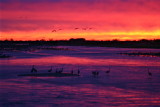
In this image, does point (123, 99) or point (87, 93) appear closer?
point (123, 99)

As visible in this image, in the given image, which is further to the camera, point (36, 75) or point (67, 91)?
point (36, 75)

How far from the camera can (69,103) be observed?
12.7 m

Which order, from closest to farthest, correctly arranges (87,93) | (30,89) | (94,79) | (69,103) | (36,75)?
1. (69,103)
2. (87,93)
3. (30,89)
4. (94,79)
5. (36,75)

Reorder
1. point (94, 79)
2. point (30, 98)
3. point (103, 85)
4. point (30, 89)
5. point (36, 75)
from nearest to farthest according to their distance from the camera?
point (30, 98), point (30, 89), point (103, 85), point (94, 79), point (36, 75)

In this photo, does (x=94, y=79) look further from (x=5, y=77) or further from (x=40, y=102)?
(x=40, y=102)

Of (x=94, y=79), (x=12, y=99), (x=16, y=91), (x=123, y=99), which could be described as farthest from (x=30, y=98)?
(x=94, y=79)

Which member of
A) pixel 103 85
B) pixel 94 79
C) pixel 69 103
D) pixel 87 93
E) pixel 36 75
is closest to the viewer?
pixel 69 103

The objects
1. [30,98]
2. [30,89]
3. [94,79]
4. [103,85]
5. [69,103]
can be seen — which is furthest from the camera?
[94,79]

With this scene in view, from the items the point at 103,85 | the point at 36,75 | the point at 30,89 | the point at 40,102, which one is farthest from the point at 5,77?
the point at 40,102

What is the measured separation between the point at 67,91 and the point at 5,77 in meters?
6.04

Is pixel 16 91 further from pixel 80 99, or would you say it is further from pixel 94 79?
pixel 94 79

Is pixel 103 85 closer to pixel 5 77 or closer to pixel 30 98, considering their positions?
pixel 30 98

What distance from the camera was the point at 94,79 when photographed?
64.6 ft

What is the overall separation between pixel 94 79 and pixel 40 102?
7143 mm
